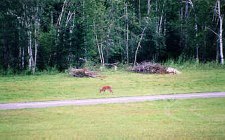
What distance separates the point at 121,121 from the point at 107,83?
1230 centimetres

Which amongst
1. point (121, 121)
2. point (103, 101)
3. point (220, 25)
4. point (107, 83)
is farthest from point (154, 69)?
point (121, 121)

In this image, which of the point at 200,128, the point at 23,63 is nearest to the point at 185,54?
the point at 23,63

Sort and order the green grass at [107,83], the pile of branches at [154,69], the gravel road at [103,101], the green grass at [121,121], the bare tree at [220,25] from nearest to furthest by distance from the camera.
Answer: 1. the green grass at [121,121]
2. the gravel road at [103,101]
3. the green grass at [107,83]
4. the pile of branches at [154,69]
5. the bare tree at [220,25]

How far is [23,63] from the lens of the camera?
136 feet

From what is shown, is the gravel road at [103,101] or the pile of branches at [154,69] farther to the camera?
the pile of branches at [154,69]

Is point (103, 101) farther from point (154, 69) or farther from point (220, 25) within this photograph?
point (220, 25)

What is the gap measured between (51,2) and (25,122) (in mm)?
27379

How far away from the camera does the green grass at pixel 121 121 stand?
14.4m

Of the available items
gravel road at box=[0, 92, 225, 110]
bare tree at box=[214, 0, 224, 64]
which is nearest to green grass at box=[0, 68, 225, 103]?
gravel road at box=[0, 92, 225, 110]

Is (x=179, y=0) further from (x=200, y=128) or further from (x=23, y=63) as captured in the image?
(x=200, y=128)

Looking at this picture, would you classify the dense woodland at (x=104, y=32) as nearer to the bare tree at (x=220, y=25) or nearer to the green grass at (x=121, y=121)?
the bare tree at (x=220, y=25)

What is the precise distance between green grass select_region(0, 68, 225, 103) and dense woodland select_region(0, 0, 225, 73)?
849 centimetres

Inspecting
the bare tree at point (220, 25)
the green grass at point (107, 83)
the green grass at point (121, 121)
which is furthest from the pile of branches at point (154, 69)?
the green grass at point (121, 121)

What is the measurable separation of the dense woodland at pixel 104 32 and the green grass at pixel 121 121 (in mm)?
20345
